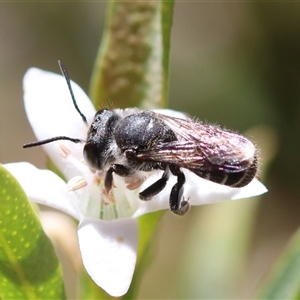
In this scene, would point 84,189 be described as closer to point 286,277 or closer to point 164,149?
point 164,149

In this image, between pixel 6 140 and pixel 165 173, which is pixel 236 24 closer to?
pixel 6 140

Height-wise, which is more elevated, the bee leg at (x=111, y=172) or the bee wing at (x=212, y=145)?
the bee wing at (x=212, y=145)

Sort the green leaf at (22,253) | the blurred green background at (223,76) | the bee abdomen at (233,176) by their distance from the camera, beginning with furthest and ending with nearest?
the blurred green background at (223,76), the bee abdomen at (233,176), the green leaf at (22,253)

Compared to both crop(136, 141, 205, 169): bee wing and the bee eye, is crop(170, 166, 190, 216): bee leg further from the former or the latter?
the bee eye

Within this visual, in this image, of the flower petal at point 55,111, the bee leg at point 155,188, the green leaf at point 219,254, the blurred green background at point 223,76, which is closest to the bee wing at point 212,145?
the bee leg at point 155,188

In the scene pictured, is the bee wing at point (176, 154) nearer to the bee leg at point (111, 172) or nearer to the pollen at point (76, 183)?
the bee leg at point (111, 172)
